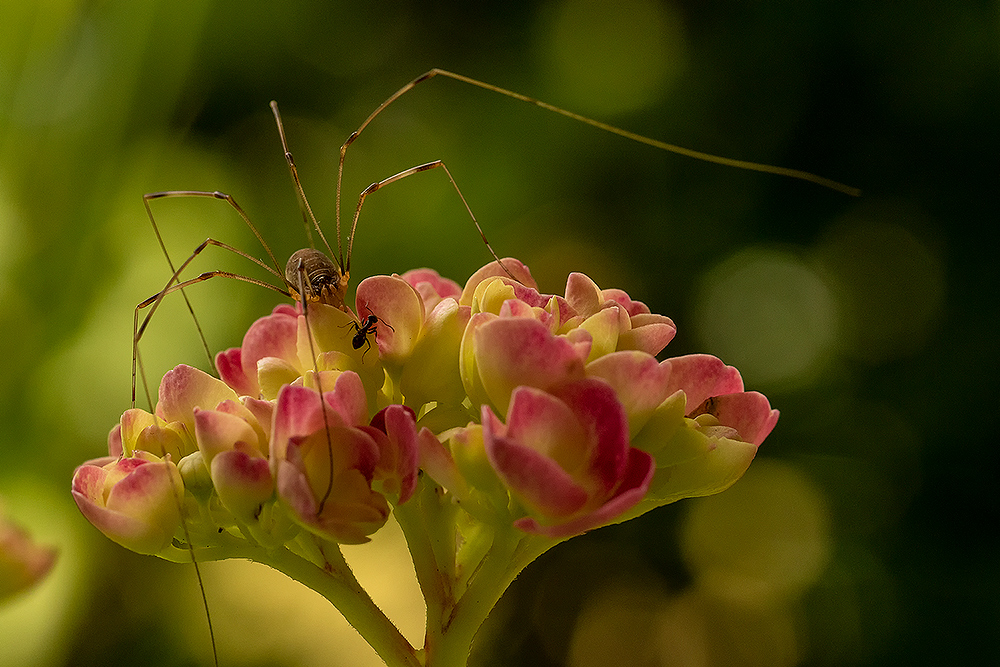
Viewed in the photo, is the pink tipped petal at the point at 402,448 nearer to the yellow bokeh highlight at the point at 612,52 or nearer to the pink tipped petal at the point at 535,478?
the pink tipped petal at the point at 535,478

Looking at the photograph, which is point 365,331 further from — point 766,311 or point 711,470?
point 766,311

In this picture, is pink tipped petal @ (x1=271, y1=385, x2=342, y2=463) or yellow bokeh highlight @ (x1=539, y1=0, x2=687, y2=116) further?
yellow bokeh highlight @ (x1=539, y1=0, x2=687, y2=116)

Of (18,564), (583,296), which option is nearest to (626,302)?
(583,296)

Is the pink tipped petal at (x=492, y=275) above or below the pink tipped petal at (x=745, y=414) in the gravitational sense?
above

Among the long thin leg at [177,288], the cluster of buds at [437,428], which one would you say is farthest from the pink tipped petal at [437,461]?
the long thin leg at [177,288]

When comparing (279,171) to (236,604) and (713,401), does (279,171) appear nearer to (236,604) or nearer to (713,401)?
(236,604)

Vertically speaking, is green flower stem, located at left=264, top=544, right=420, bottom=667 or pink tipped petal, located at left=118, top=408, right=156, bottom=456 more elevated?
pink tipped petal, located at left=118, top=408, right=156, bottom=456

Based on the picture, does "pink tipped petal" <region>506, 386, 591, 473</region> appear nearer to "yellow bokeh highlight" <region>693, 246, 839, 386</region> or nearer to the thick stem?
the thick stem

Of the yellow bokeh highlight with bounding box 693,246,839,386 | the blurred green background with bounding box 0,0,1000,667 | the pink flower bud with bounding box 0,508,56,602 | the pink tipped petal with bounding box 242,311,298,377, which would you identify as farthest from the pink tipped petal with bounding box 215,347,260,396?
the yellow bokeh highlight with bounding box 693,246,839,386
